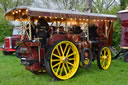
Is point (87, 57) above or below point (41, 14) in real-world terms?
below

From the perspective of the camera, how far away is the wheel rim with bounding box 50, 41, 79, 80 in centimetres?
521

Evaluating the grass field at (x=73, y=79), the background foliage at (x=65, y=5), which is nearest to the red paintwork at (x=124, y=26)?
the grass field at (x=73, y=79)

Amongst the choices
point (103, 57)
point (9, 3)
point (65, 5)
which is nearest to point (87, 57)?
point (103, 57)

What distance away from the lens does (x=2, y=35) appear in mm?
19578

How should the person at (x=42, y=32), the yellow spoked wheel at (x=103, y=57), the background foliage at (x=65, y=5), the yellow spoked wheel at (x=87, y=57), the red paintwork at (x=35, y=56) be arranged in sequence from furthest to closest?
1. the background foliage at (x=65, y=5)
2. the yellow spoked wheel at (x=103, y=57)
3. the yellow spoked wheel at (x=87, y=57)
4. the person at (x=42, y=32)
5. the red paintwork at (x=35, y=56)

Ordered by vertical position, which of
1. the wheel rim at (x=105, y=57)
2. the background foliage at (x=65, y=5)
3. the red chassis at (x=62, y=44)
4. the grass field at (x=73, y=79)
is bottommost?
the grass field at (x=73, y=79)

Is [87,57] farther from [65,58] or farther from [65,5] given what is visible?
[65,5]

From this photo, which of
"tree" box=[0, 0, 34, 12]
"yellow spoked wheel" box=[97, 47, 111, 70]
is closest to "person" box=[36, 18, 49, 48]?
"yellow spoked wheel" box=[97, 47, 111, 70]

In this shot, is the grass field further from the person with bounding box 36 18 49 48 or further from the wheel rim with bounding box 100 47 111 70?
the person with bounding box 36 18 49 48

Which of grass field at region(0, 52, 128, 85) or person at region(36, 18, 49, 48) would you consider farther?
person at region(36, 18, 49, 48)

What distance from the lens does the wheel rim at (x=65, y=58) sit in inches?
205

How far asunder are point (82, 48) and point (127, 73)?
5.67 feet

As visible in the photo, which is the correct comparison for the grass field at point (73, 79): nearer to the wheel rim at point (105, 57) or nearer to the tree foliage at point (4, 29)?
the wheel rim at point (105, 57)

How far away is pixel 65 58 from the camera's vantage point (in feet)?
17.2
